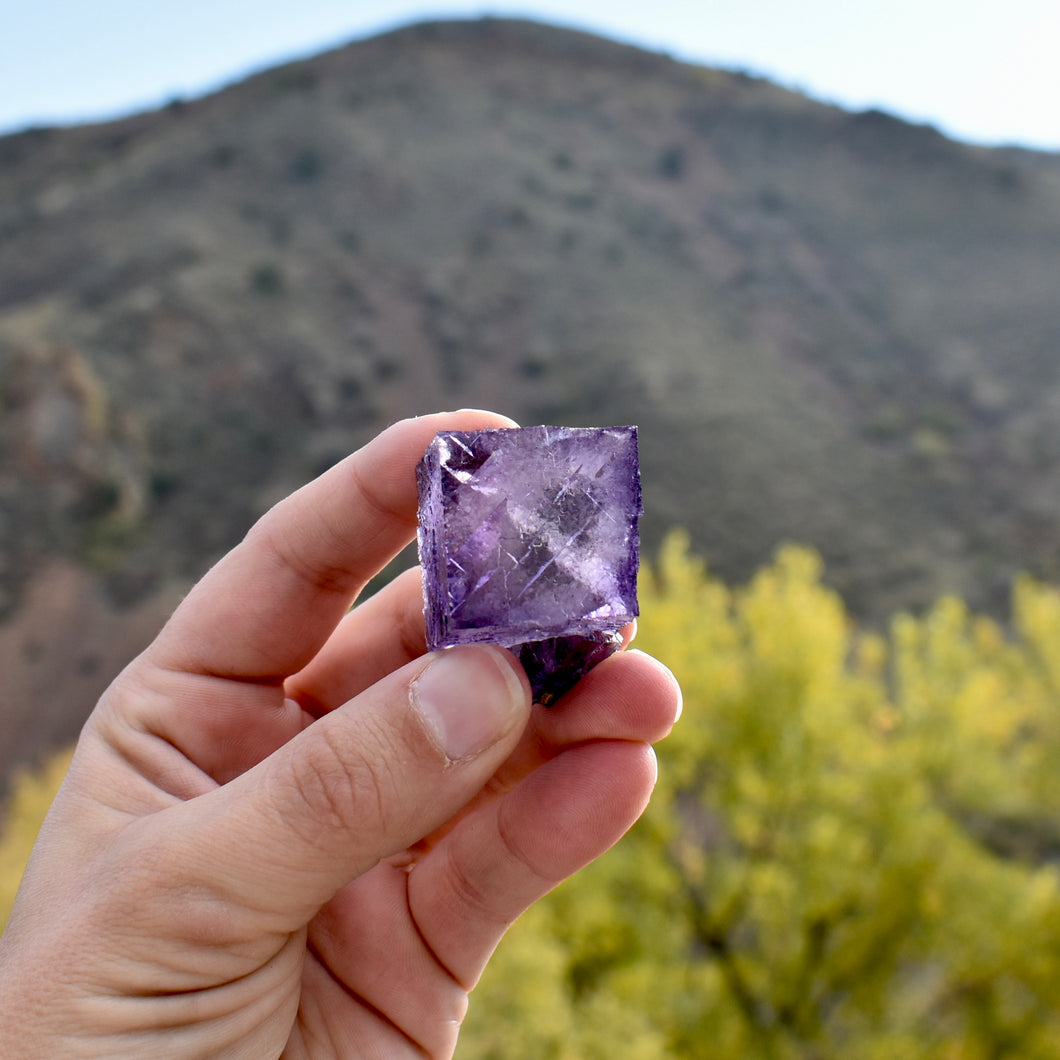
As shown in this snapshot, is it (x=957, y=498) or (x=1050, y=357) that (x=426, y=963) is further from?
(x=1050, y=357)

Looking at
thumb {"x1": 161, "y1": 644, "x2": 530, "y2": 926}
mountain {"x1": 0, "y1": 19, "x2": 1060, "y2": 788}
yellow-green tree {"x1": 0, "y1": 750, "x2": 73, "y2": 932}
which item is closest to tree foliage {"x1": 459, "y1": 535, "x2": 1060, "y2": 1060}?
thumb {"x1": 161, "y1": 644, "x2": 530, "y2": 926}

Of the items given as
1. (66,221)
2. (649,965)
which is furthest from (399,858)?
(66,221)

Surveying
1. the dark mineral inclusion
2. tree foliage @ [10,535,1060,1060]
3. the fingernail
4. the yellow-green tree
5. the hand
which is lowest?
the yellow-green tree

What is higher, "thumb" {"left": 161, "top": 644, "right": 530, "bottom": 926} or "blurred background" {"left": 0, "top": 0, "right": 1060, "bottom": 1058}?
"thumb" {"left": 161, "top": 644, "right": 530, "bottom": 926}

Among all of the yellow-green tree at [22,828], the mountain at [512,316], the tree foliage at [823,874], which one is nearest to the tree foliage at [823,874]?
the tree foliage at [823,874]

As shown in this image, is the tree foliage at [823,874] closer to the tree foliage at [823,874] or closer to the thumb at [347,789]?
the tree foliage at [823,874]

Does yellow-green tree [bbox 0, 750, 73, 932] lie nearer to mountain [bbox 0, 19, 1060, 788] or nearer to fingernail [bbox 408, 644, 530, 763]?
mountain [bbox 0, 19, 1060, 788]

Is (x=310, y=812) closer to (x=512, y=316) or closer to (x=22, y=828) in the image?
(x=22, y=828)
